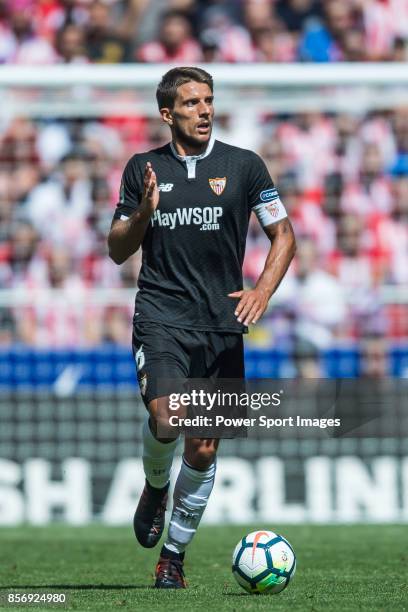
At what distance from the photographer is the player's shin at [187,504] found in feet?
21.6

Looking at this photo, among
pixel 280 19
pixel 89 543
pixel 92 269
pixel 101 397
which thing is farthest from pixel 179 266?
pixel 280 19

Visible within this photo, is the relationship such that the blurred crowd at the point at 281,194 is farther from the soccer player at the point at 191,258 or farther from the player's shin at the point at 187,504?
the player's shin at the point at 187,504

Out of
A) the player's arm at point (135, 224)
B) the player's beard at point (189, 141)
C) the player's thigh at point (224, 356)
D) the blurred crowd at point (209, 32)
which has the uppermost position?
the blurred crowd at point (209, 32)

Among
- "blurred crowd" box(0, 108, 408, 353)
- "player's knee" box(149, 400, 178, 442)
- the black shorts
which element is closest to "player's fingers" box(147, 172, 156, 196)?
the black shorts

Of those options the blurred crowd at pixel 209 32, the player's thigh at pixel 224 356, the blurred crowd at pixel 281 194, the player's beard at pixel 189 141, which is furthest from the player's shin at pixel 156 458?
the blurred crowd at pixel 209 32

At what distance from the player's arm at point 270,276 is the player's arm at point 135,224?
0.56 m

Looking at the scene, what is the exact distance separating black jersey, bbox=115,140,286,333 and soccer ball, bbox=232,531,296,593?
1113 mm

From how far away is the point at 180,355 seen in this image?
654 centimetres

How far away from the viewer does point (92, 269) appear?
40.6 feet

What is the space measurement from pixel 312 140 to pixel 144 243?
21.0 ft

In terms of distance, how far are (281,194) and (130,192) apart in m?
6.06

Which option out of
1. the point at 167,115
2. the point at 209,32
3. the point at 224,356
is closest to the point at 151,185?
the point at 167,115

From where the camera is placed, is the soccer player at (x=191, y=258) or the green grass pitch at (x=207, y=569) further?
the soccer player at (x=191, y=258)

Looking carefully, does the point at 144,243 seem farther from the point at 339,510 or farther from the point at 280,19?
the point at 280,19
